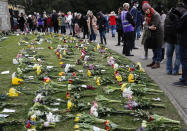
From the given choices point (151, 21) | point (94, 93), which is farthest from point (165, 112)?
point (151, 21)

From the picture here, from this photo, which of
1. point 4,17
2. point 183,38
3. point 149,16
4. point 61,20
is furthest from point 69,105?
point 4,17

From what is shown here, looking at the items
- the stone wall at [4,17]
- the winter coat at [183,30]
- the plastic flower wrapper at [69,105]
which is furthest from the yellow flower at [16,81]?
the stone wall at [4,17]

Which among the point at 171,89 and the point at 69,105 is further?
the point at 171,89

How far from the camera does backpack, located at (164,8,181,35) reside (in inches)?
233

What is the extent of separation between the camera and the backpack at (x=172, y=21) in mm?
5927

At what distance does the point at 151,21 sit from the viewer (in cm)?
789

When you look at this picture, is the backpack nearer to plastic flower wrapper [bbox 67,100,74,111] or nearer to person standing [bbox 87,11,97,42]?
plastic flower wrapper [bbox 67,100,74,111]

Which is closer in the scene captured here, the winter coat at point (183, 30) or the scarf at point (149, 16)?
the winter coat at point (183, 30)

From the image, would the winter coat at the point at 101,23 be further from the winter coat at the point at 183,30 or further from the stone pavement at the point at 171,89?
the winter coat at the point at 183,30

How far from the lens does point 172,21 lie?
6.26 metres

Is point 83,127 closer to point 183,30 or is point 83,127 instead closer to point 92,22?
point 183,30

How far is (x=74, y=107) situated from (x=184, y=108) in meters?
2.06

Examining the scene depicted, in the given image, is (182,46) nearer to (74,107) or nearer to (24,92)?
(74,107)

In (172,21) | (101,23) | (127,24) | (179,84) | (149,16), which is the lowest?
(179,84)
